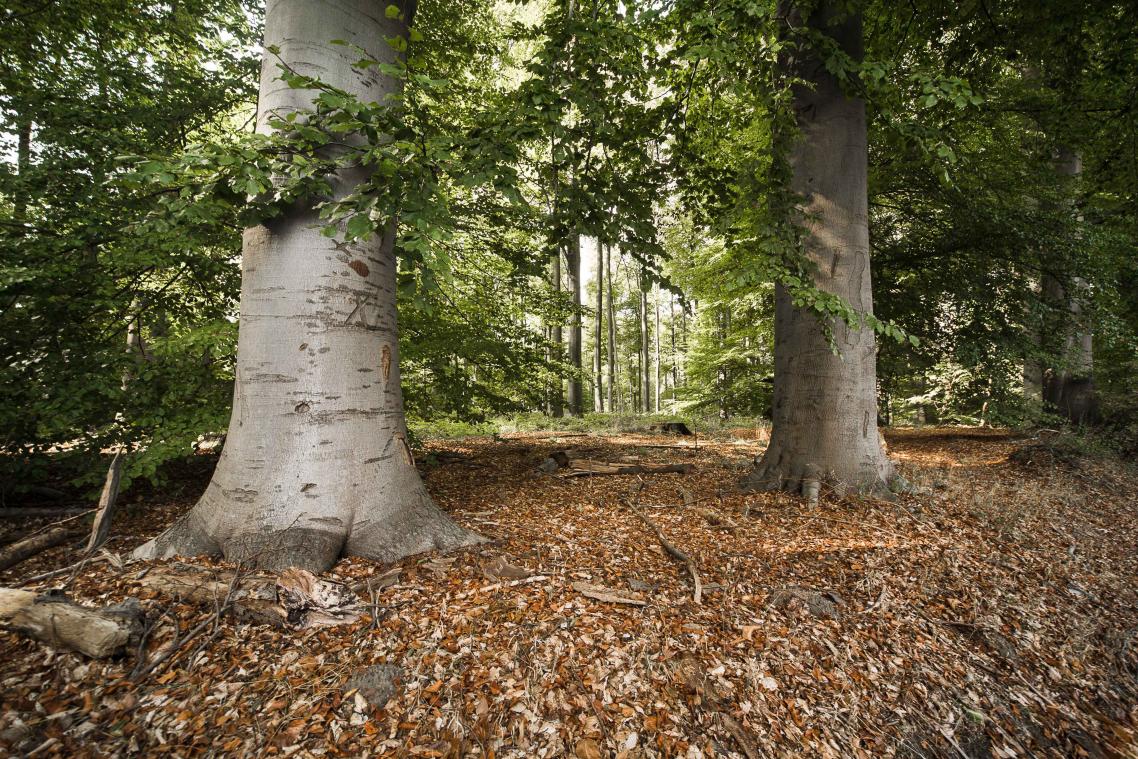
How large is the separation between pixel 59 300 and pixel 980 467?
10951 millimetres

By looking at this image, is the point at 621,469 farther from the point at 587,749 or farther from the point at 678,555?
the point at 587,749

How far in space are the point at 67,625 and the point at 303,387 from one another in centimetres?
139

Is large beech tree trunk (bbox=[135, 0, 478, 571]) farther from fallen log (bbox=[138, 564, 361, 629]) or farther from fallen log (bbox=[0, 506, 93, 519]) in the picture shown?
fallen log (bbox=[0, 506, 93, 519])

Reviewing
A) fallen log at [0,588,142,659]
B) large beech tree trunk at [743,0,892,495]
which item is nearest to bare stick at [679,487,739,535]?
large beech tree trunk at [743,0,892,495]

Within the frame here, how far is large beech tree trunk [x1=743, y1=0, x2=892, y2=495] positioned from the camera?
4.69m

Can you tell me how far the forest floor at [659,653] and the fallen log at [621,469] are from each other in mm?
1458

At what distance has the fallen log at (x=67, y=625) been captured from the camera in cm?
195

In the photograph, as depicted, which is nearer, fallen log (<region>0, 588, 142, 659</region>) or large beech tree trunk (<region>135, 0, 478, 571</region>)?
fallen log (<region>0, 588, 142, 659</region>)

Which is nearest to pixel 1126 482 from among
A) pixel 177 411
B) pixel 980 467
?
pixel 980 467

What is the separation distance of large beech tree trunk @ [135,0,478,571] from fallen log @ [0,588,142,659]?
641 millimetres

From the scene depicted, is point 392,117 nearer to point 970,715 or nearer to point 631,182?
point 631,182

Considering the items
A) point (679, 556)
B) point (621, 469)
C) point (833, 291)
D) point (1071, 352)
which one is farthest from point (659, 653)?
point (1071, 352)

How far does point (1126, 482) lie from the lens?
6.37 meters

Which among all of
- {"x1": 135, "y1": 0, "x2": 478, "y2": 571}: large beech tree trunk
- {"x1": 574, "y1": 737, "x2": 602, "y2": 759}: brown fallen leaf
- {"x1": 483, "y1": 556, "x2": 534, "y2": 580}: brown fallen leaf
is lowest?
{"x1": 574, "y1": 737, "x2": 602, "y2": 759}: brown fallen leaf
